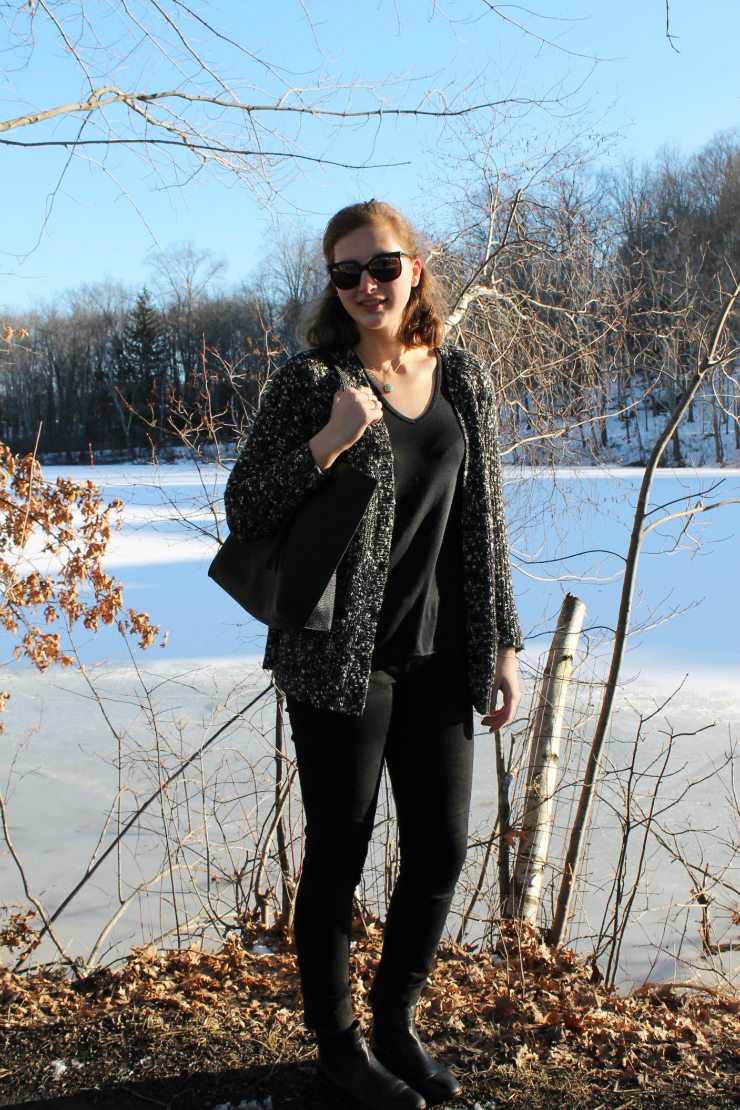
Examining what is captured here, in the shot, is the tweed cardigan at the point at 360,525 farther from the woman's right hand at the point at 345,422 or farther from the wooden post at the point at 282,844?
the wooden post at the point at 282,844

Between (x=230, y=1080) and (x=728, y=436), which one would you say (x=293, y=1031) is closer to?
(x=230, y=1080)

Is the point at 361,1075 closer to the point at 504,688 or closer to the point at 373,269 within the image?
the point at 504,688

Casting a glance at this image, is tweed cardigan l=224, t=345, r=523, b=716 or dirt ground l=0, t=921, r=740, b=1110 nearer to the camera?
tweed cardigan l=224, t=345, r=523, b=716

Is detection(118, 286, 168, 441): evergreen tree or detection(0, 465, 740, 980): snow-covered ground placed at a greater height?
detection(118, 286, 168, 441): evergreen tree

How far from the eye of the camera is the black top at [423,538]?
5.40 ft

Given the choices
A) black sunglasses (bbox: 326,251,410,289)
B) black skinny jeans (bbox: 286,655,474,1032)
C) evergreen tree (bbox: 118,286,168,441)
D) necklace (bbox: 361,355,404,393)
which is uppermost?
evergreen tree (bbox: 118,286,168,441)

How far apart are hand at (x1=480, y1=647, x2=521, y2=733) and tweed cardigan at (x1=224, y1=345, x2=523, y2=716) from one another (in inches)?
2.7

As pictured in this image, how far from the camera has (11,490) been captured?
3527 millimetres

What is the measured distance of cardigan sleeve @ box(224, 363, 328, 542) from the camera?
1.56 m

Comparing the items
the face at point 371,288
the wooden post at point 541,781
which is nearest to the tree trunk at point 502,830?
the wooden post at point 541,781

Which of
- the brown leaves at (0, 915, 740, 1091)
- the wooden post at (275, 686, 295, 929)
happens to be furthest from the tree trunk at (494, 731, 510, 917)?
the wooden post at (275, 686, 295, 929)

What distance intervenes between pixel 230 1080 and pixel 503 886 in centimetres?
148

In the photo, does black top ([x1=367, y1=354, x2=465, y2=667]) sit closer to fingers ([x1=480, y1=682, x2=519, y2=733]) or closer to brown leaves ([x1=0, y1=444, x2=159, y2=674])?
fingers ([x1=480, y1=682, x2=519, y2=733])

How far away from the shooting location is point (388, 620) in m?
1.64
